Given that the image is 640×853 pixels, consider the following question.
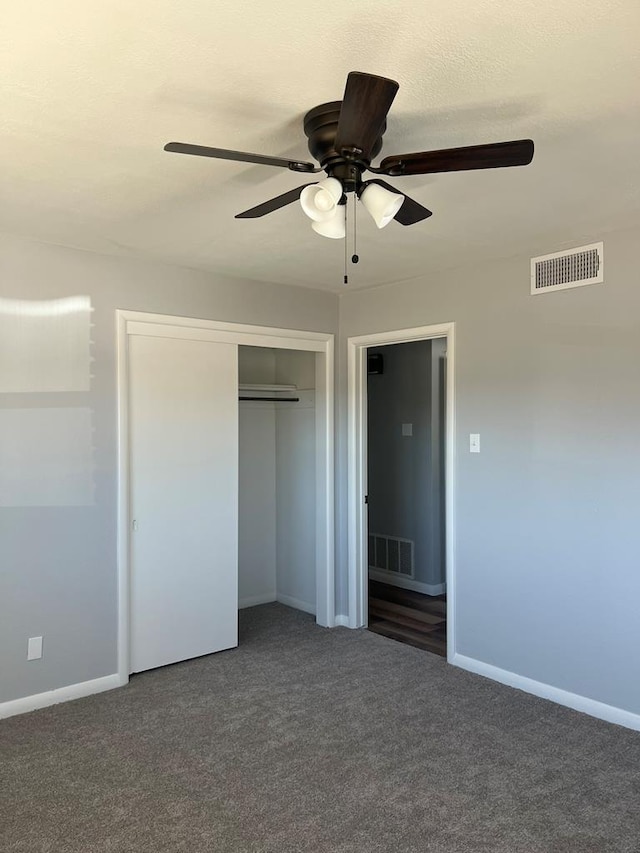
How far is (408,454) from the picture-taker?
573 centimetres

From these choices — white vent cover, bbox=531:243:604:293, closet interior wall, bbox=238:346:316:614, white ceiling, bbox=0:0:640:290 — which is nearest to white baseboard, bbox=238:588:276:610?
closet interior wall, bbox=238:346:316:614

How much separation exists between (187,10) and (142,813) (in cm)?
266

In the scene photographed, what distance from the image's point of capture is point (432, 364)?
544 centimetres

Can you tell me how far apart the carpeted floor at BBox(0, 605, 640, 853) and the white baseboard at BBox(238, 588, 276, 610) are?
1.24 metres

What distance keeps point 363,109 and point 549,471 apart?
2.42 m

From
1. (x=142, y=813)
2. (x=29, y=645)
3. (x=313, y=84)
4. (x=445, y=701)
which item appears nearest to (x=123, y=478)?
(x=29, y=645)

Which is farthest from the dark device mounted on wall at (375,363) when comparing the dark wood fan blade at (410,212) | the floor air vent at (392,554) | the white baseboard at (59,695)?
the dark wood fan blade at (410,212)

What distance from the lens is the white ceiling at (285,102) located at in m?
1.52

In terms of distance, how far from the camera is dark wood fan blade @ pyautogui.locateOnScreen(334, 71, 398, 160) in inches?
56.5

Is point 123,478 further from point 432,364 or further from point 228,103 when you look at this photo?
point 432,364

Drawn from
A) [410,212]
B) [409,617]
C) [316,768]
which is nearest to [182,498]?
[316,768]

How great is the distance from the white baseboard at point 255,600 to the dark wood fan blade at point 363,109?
4.03 metres

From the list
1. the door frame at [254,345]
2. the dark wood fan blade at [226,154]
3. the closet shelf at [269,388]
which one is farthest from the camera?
the closet shelf at [269,388]

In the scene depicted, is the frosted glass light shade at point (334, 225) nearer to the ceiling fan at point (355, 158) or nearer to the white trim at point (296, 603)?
the ceiling fan at point (355, 158)
